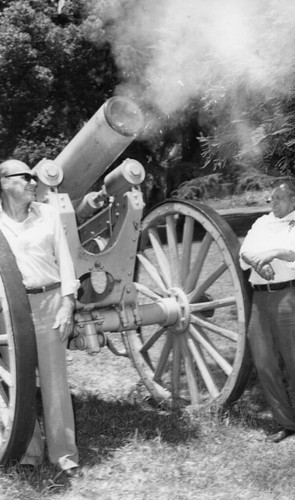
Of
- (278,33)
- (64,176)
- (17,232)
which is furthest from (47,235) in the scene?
(278,33)

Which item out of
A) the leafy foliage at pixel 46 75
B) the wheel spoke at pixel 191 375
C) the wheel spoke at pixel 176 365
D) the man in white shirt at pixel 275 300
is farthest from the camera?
the leafy foliage at pixel 46 75

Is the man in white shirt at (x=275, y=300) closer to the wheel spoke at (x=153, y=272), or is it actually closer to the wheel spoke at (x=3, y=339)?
the wheel spoke at (x=153, y=272)

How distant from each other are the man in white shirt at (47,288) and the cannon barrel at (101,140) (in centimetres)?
50

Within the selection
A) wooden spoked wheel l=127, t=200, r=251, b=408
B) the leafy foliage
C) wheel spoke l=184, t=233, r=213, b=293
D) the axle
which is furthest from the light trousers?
the leafy foliage

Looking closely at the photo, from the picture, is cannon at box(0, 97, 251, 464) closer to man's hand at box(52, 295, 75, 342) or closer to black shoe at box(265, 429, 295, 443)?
man's hand at box(52, 295, 75, 342)

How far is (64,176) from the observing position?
4.86 m

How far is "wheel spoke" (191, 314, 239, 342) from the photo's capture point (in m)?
5.09

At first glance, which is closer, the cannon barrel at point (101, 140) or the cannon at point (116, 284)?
the cannon at point (116, 284)

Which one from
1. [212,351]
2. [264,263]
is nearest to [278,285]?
[264,263]

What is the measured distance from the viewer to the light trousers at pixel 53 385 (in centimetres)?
424

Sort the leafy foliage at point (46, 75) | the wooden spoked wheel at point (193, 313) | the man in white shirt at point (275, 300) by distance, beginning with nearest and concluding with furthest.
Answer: the man in white shirt at point (275, 300) → the wooden spoked wheel at point (193, 313) → the leafy foliage at point (46, 75)

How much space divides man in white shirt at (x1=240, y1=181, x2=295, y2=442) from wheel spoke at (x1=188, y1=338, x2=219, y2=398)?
528 mm

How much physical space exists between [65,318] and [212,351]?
135cm

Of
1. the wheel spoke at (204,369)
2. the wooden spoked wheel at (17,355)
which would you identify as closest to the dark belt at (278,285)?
the wheel spoke at (204,369)
